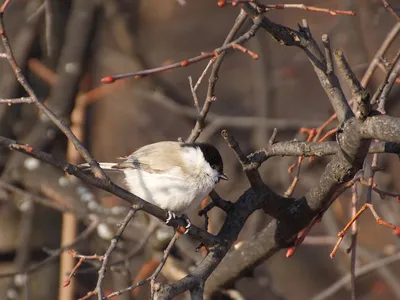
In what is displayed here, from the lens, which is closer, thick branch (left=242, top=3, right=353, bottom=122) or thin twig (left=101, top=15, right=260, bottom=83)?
thin twig (left=101, top=15, right=260, bottom=83)

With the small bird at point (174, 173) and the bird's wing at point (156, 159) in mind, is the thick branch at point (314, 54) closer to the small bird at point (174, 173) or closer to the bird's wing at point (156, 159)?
the small bird at point (174, 173)

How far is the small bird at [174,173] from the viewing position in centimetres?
275

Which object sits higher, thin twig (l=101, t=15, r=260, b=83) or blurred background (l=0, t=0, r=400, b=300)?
thin twig (l=101, t=15, r=260, b=83)

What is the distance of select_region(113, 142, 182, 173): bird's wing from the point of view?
2883 mm

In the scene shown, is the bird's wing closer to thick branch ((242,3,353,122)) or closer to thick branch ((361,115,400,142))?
thick branch ((242,3,353,122))

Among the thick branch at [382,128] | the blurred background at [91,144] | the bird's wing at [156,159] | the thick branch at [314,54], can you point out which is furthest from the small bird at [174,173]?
the thick branch at [382,128]

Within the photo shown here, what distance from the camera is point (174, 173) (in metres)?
2.84

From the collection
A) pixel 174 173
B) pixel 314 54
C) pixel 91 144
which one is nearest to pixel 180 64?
pixel 314 54

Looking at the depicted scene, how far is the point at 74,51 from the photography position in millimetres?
3898

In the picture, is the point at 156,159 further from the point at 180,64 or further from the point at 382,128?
the point at 382,128

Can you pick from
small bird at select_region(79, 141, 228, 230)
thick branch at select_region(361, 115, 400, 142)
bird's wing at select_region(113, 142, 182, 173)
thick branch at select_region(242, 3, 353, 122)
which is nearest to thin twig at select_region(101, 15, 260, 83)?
thick branch at select_region(242, 3, 353, 122)

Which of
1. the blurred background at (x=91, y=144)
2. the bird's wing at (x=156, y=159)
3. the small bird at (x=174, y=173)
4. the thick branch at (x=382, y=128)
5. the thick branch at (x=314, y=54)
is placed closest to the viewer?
the thick branch at (x=382, y=128)

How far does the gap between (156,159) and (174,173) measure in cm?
12

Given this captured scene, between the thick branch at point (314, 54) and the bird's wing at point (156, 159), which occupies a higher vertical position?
the thick branch at point (314, 54)
